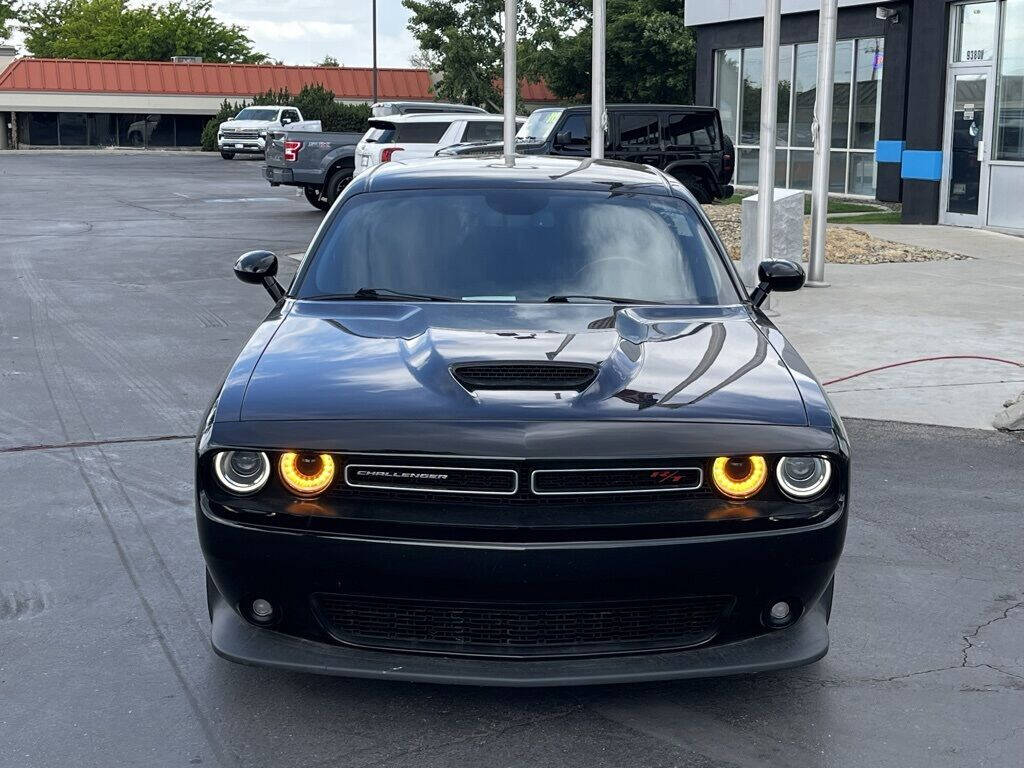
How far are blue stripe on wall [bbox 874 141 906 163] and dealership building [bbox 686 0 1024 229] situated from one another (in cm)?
2

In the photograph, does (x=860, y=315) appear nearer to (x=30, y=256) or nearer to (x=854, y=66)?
(x=30, y=256)

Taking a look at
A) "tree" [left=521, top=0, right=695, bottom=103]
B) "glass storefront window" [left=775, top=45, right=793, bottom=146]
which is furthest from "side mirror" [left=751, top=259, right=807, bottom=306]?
"tree" [left=521, top=0, right=695, bottom=103]

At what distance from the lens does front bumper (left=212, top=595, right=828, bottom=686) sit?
353 centimetres

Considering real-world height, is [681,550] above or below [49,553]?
above

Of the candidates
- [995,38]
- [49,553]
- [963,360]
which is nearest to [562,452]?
[49,553]

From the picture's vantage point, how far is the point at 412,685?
→ 4027 mm

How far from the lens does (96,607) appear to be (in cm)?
475

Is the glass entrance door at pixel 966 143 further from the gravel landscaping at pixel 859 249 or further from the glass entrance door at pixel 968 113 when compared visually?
the gravel landscaping at pixel 859 249

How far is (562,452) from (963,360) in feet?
23.7

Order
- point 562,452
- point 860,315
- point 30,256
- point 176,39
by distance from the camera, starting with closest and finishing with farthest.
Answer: point 562,452 < point 860,315 < point 30,256 < point 176,39

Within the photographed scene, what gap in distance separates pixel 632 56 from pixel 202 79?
89.7 feet

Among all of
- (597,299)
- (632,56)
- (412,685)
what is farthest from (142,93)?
(412,685)

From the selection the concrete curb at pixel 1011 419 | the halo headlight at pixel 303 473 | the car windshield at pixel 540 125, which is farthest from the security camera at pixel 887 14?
the halo headlight at pixel 303 473

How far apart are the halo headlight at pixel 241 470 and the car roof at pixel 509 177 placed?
2082mm
